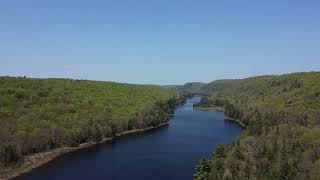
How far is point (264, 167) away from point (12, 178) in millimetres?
77960

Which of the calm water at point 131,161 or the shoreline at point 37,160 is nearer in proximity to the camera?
the shoreline at point 37,160

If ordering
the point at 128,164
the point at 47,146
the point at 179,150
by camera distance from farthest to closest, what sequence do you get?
1. the point at 179,150
2. the point at 47,146
3. the point at 128,164

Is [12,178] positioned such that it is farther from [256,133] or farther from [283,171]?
[256,133]

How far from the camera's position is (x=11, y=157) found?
139500mm

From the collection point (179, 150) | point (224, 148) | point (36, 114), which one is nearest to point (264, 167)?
point (224, 148)

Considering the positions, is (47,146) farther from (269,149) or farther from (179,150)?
(269,149)

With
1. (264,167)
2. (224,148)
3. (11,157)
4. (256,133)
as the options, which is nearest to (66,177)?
(11,157)

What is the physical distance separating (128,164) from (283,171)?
57.6 metres

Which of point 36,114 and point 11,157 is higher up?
point 36,114

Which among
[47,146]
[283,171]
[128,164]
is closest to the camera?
[283,171]

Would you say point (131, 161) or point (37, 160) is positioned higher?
point (37, 160)

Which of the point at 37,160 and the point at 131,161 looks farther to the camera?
the point at 131,161

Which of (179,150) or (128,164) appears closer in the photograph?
(128,164)

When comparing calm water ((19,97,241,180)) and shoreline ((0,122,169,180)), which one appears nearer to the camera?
shoreline ((0,122,169,180))
